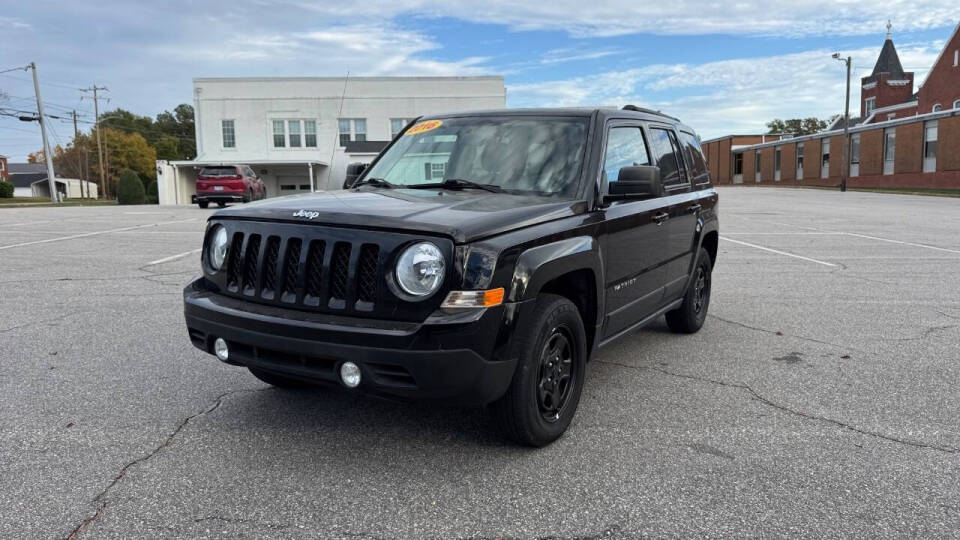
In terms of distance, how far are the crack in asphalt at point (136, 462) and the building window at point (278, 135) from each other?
A: 42708 millimetres

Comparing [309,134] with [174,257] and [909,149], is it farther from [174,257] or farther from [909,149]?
[909,149]

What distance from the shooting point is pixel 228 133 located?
45.1 m

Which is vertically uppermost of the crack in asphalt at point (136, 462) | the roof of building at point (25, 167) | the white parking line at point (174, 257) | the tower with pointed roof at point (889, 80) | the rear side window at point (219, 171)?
the tower with pointed roof at point (889, 80)

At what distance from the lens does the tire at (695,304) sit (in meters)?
6.12

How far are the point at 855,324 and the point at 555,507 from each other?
4890mm

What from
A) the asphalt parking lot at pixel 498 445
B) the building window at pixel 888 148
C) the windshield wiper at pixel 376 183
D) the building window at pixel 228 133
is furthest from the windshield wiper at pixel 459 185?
the building window at pixel 888 148

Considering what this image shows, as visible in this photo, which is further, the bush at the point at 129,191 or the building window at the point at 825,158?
the building window at the point at 825,158

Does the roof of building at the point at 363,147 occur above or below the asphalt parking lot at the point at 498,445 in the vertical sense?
above

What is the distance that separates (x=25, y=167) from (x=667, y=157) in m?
147

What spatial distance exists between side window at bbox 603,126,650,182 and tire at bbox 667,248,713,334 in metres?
1.44

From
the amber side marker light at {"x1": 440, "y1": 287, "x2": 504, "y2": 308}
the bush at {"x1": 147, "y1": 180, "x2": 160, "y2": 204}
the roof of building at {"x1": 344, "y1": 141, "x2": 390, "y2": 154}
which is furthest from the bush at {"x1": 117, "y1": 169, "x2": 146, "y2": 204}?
the amber side marker light at {"x1": 440, "y1": 287, "x2": 504, "y2": 308}

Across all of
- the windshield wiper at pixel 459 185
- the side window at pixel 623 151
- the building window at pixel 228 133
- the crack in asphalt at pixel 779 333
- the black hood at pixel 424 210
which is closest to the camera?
the black hood at pixel 424 210

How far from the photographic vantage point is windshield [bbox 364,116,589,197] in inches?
169

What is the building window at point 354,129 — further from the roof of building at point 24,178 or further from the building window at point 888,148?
the roof of building at point 24,178
